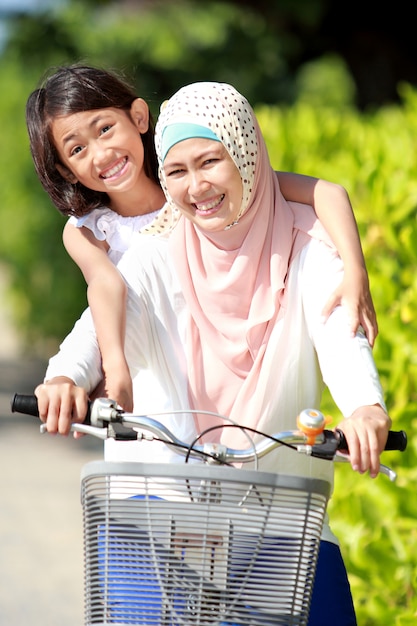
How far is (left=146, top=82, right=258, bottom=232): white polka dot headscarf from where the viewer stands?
7.73ft

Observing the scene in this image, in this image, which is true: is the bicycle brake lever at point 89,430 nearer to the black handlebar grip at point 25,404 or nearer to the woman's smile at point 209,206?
the black handlebar grip at point 25,404

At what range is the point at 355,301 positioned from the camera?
2365 millimetres

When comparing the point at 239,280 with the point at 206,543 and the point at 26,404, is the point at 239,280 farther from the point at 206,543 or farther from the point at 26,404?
the point at 206,543

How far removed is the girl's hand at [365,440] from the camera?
208 cm

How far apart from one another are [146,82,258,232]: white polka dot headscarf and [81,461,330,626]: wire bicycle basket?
752mm

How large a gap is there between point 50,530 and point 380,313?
9.14 ft

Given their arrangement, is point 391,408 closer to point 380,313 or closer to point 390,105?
point 380,313

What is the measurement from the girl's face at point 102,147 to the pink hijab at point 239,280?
299 millimetres

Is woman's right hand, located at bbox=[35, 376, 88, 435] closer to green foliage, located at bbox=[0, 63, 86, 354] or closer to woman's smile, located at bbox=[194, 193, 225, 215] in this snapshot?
woman's smile, located at bbox=[194, 193, 225, 215]

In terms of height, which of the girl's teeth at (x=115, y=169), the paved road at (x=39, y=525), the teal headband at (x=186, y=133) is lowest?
the paved road at (x=39, y=525)

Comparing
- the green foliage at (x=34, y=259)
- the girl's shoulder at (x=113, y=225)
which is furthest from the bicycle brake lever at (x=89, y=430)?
the green foliage at (x=34, y=259)

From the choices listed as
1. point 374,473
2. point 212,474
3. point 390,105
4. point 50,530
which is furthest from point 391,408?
point 390,105

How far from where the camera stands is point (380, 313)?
4.05 metres

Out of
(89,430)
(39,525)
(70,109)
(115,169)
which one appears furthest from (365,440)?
(39,525)
